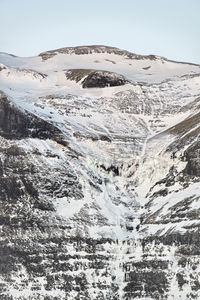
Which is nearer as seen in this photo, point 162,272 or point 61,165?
point 162,272

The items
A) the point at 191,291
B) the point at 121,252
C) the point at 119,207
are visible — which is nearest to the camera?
the point at 191,291

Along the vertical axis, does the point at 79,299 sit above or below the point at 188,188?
below

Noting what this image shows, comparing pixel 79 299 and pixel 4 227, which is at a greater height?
pixel 4 227

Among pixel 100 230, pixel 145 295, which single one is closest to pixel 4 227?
pixel 100 230

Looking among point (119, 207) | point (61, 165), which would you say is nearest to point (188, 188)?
point (119, 207)

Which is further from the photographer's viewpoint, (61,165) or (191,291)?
(61,165)

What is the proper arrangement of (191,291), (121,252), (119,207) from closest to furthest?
(191,291) < (121,252) < (119,207)

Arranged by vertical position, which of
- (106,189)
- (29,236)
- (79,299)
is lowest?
(79,299)

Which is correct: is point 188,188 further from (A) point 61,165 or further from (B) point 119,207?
(A) point 61,165

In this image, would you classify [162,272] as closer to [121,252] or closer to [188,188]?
[121,252]
